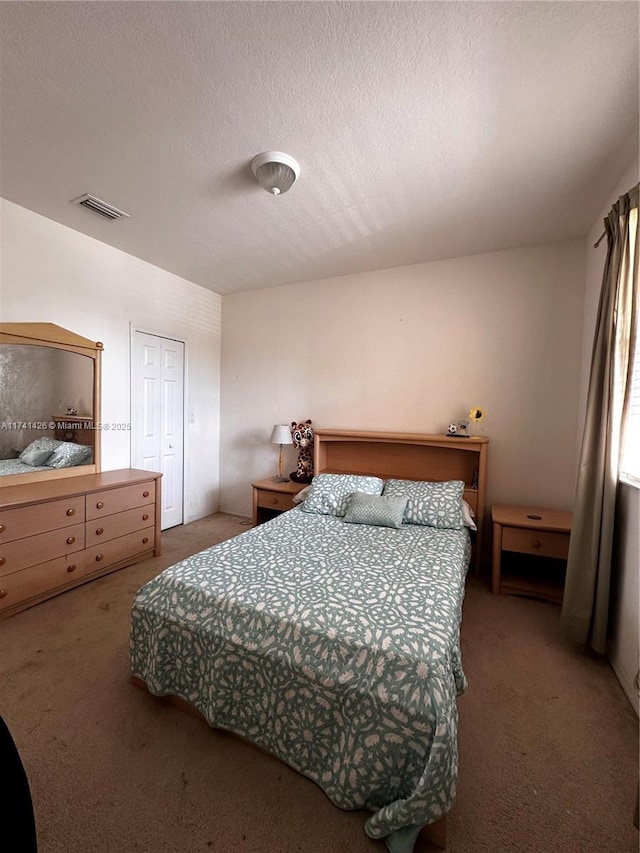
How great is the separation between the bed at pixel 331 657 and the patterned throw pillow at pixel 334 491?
1.78ft

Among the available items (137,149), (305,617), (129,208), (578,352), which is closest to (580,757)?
(305,617)

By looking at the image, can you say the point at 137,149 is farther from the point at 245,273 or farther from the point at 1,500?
the point at 1,500

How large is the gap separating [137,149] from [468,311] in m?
2.59

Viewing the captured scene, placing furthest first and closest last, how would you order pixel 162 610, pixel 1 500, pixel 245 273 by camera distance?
1. pixel 245 273
2. pixel 1 500
3. pixel 162 610

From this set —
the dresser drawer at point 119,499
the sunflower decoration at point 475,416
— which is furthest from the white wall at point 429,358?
the dresser drawer at point 119,499

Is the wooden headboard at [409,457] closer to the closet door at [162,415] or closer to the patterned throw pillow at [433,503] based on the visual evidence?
the patterned throw pillow at [433,503]

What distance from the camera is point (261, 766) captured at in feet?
4.25

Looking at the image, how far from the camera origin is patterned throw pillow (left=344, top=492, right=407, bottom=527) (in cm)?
245

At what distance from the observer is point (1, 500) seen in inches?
84.3

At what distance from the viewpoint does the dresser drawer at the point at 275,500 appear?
3.35 metres

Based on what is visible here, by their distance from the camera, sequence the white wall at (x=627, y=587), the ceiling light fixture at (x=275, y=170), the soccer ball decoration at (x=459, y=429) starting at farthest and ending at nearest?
the soccer ball decoration at (x=459, y=429) < the ceiling light fixture at (x=275, y=170) < the white wall at (x=627, y=587)

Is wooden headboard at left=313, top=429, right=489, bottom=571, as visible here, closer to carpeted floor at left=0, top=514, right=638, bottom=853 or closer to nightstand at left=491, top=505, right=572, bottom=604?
nightstand at left=491, top=505, right=572, bottom=604

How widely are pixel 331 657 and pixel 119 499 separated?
7.37 feet

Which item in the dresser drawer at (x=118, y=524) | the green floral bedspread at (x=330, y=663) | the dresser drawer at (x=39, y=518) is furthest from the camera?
the dresser drawer at (x=118, y=524)
